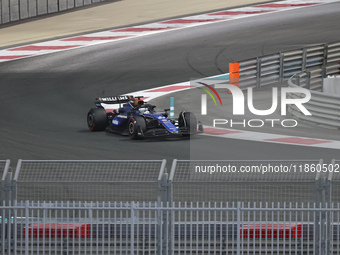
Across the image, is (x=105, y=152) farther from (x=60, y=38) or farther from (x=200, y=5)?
(x=200, y=5)

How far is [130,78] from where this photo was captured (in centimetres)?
2666

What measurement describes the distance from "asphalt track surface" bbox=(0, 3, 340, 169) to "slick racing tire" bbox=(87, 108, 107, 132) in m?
0.24

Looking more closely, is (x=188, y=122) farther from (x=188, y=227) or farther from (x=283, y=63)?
(x=283, y=63)

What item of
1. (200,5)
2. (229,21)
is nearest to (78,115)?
(229,21)

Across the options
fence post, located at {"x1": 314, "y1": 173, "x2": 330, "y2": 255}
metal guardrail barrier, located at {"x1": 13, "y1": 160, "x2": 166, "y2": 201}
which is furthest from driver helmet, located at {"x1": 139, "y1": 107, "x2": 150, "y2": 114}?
fence post, located at {"x1": 314, "y1": 173, "x2": 330, "y2": 255}

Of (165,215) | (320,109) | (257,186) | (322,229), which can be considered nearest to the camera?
(322,229)

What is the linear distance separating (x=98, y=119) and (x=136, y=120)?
1.40m

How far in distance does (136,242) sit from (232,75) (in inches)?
604

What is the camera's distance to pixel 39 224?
35.8ft

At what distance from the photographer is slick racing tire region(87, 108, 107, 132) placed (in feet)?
63.9

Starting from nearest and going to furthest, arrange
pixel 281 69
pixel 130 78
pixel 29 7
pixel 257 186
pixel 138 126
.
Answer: pixel 257 186, pixel 138 126, pixel 130 78, pixel 281 69, pixel 29 7

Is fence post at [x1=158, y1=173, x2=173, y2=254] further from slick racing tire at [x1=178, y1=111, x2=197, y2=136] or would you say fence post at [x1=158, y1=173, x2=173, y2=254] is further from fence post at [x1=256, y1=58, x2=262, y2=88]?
fence post at [x1=256, y1=58, x2=262, y2=88]

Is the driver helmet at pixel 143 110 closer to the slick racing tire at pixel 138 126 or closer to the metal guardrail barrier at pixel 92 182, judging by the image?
the slick racing tire at pixel 138 126

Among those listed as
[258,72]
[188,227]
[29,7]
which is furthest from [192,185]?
[29,7]
